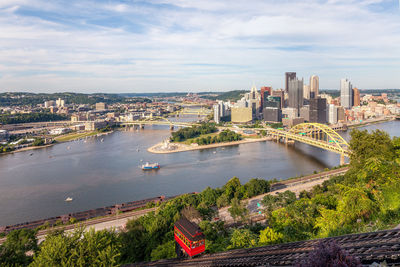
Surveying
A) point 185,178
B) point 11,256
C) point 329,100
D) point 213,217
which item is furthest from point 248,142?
point 329,100

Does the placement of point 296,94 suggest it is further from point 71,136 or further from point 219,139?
point 71,136

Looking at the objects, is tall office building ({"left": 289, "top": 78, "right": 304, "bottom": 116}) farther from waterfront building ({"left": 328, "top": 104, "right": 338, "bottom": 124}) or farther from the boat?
the boat

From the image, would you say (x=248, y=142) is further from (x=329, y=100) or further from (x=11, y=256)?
(x=329, y=100)

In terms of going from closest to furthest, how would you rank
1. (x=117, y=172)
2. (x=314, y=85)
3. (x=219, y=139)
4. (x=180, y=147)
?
(x=117, y=172) → (x=180, y=147) → (x=219, y=139) → (x=314, y=85)

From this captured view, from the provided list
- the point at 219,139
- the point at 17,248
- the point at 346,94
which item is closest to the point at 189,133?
the point at 219,139

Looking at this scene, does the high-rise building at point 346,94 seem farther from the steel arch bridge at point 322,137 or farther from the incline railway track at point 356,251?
the incline railway track at point 356,251

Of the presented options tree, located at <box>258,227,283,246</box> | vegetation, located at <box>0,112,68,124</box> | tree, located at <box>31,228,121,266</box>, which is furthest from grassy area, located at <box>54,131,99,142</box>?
tree, located at <box>258,227,283,246</box>

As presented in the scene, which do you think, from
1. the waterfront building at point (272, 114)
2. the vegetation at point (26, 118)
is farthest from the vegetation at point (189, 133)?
the vegetation at point (26, 118)

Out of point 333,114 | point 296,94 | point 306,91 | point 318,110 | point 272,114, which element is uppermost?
point 306,91
